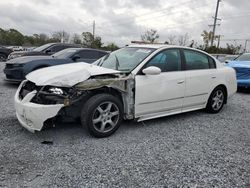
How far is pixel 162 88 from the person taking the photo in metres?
4.67

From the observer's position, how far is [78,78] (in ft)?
12.8

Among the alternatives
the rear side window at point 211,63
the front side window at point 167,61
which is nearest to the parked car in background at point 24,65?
the front side window at point 167,61

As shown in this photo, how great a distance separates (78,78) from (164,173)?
185 cm

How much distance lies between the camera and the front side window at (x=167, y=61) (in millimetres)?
4719

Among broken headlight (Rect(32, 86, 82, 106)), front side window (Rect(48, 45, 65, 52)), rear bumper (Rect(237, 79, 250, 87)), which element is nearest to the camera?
broken headlight (Rect(32, 86, 82, 106))

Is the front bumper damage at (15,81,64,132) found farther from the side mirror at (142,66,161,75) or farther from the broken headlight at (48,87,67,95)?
the side mirror at (142,66,161,75)

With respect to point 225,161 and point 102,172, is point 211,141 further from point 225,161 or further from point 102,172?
point 102,172

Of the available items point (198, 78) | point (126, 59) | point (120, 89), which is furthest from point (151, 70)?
point (198, 78)

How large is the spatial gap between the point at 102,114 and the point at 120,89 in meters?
0.51

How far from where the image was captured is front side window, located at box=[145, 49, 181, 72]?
4.72 m

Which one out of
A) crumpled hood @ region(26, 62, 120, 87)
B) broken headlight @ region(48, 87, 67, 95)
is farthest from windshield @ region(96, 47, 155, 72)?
broken headlight @ region(48, 87, 67, 95)

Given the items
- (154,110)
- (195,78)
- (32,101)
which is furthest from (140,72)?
(32,101)

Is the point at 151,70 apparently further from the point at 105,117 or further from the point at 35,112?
the point at 35,112

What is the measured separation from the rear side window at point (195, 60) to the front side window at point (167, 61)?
0.25 metres
